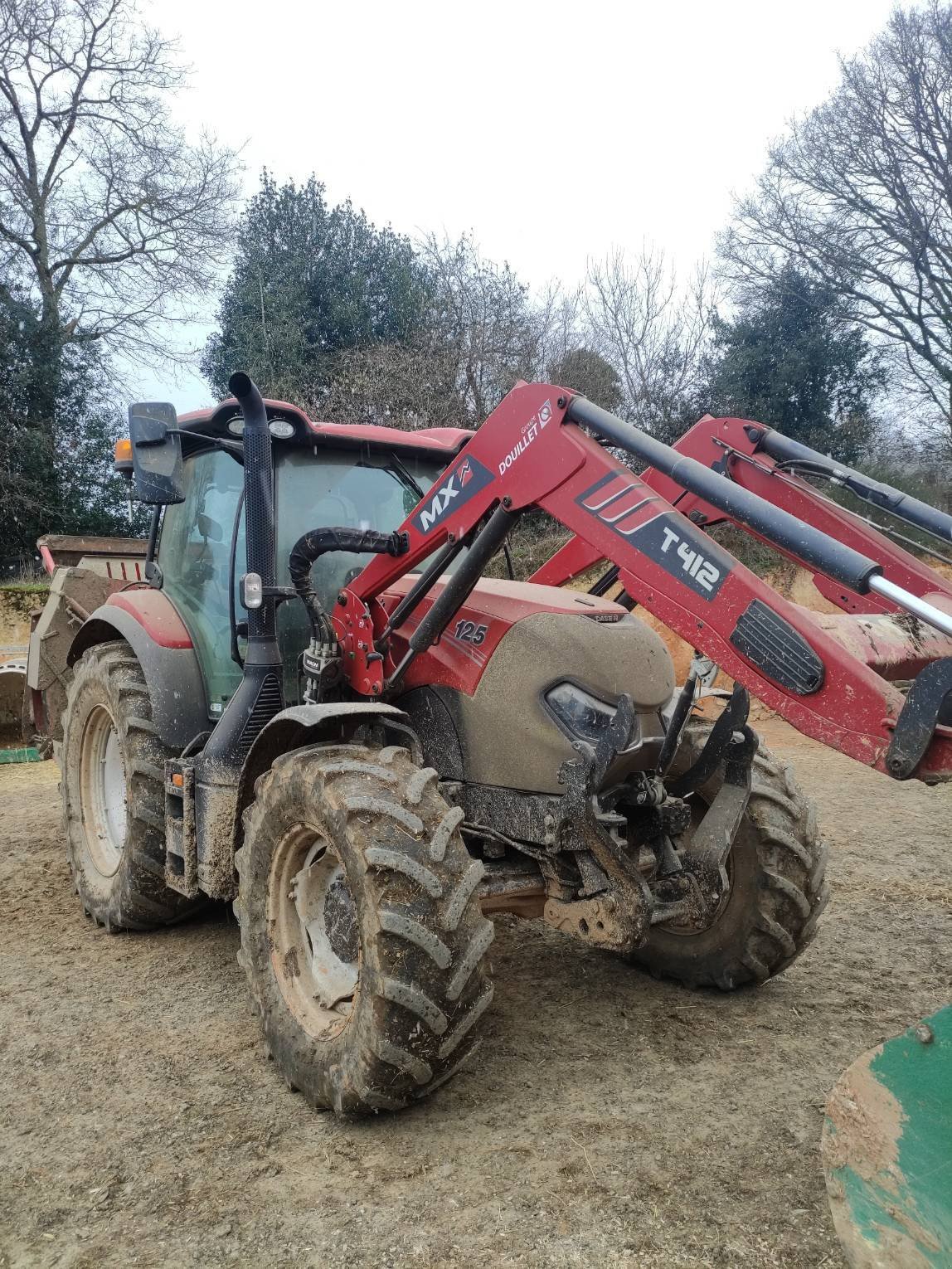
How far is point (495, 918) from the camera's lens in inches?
190

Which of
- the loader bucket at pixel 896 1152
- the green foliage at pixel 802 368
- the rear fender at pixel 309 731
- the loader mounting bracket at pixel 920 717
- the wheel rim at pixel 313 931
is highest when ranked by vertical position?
the green foliage at pixel 802 368

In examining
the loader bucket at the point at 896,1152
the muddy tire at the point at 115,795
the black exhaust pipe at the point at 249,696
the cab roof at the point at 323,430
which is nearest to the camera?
the loader bucket at the point at 896,1152

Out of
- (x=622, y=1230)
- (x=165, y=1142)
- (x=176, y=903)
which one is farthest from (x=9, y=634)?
(x=622, y=1230)

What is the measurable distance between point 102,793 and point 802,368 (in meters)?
14.9

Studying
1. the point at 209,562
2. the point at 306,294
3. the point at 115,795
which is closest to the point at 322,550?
the point at 209,562

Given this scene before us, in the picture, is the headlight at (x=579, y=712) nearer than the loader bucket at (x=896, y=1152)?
No

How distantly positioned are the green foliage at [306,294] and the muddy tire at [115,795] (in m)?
13.6

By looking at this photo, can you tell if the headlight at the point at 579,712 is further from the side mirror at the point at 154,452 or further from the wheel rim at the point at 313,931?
the side mirror at the point at 154,452

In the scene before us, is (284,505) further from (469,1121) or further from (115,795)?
(469,1121)

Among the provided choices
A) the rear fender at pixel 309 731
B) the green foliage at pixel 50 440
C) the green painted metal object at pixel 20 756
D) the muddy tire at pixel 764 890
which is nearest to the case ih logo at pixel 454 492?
the rear fender at pixel 309 731

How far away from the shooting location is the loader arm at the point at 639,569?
92.0 inches

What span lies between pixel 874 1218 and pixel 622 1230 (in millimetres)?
790

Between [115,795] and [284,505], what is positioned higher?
[284,505]

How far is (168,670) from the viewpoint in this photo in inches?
166
